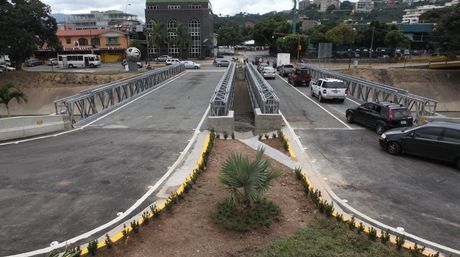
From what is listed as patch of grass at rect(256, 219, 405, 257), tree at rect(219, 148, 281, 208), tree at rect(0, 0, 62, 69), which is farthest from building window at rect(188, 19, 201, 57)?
patch of grass at rect(256, 219, 405, 257)

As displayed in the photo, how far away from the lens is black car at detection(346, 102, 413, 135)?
17.4 metres

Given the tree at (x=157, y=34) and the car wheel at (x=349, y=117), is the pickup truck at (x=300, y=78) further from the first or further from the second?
the tree at (x=157, y=34)

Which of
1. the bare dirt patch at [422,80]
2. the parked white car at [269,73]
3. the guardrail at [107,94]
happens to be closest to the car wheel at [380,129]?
the guardrail at [107,94]

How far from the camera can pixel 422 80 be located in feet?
175

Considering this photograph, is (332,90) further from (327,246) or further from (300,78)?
(327,246)

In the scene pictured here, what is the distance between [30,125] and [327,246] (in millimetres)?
15579

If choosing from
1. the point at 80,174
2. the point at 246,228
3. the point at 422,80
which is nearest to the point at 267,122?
the point at 80,174

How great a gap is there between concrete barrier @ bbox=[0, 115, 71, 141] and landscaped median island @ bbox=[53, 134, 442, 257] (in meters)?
11.5

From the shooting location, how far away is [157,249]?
22.2 feet

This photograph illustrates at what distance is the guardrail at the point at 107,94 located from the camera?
1950 centimetres

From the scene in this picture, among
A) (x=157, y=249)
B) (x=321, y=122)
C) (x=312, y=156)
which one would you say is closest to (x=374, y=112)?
(x=321, y=122)

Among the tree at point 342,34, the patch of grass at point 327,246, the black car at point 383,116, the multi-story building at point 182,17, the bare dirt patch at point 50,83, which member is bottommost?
the bare dirt patch at point 50,83

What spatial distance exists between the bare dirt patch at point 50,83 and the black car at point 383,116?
35848 millimetres

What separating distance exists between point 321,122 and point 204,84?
1902 centimetres
